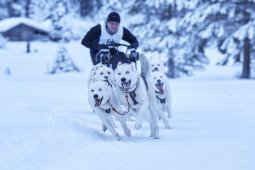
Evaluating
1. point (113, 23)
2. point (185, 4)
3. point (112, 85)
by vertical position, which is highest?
point (185, 4)

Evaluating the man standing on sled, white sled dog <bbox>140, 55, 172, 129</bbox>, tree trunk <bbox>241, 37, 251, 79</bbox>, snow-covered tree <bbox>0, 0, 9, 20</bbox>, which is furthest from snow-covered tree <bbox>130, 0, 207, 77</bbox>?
snow-covered tree <bbox>0, 0, 9, 20</bbox>

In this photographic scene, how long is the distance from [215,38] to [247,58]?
161 centimetres

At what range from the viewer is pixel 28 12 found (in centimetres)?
6122

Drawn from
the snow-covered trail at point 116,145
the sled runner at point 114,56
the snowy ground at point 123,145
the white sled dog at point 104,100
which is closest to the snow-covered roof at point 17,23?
the snowy ground at point 123,145

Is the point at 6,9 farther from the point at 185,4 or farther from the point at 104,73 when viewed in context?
the point at 104,73

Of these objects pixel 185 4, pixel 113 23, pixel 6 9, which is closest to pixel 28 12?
pixel 6 9

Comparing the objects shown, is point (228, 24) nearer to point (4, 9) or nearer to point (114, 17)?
point (114, 17)

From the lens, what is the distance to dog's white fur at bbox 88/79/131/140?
5627 millimetres

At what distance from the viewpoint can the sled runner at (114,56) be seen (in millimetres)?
7113

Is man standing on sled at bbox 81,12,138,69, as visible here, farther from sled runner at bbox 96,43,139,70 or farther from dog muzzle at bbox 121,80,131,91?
dog muzzle at bbox 121,80,131,91

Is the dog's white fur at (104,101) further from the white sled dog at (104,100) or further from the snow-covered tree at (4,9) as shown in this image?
the snow-covered tree at (4,9)

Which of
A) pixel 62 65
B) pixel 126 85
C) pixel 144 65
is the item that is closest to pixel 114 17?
pixel 144 65

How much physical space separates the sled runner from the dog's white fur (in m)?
1.32

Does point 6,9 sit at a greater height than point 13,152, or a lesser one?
greater
